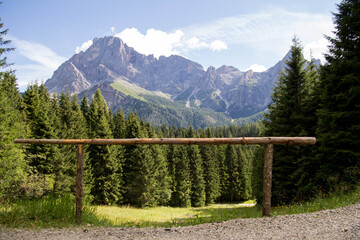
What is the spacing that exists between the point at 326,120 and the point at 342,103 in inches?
50.6

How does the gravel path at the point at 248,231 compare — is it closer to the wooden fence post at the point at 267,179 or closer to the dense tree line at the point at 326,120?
the wooden fence post at the point at 267,179

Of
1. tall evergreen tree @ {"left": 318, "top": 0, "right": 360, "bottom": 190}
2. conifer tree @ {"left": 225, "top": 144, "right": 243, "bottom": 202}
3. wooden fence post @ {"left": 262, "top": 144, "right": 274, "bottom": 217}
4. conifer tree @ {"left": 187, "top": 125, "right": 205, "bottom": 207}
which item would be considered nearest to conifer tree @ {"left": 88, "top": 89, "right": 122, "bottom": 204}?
conifer tree @ {"left": 187, "top": 125, "right": 205, "bottom": 207}

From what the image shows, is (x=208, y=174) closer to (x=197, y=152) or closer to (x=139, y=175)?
(x=197, y=152)

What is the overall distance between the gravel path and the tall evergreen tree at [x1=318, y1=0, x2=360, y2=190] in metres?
6.56

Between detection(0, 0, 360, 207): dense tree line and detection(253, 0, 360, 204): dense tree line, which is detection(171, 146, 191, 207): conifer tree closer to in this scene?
Answer: detection(0, 0, 360, 207): dense tree line

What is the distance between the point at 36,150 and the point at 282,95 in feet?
88.1

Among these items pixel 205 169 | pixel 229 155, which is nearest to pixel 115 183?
pixel 205 169

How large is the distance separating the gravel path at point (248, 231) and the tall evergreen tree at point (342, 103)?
6561 millimetres

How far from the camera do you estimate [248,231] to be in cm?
535

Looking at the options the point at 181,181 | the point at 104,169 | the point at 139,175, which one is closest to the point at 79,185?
the point at 104,169

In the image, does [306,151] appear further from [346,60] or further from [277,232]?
[277,232]

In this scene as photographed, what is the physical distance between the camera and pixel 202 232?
18.3ft

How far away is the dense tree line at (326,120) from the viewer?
11648mm

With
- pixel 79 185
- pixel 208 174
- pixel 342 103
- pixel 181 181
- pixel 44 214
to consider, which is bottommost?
pixel 208 174
